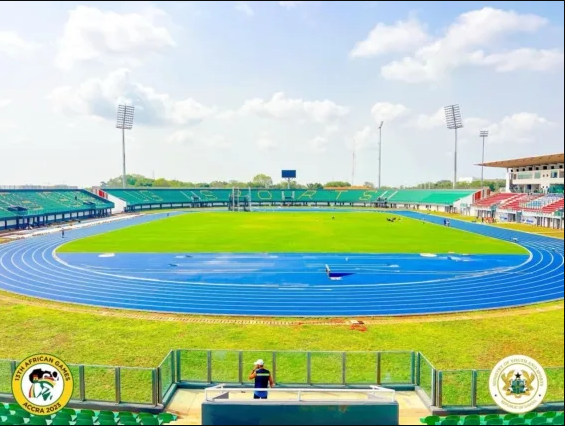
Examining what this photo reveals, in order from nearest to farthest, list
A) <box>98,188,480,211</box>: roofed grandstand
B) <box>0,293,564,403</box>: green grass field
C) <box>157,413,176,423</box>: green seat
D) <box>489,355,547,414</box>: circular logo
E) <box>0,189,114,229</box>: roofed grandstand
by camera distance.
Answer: <box>489,355,547,414</box>: circular logo < <box>157,413,176,423</box>: green seat < <box>0,293,564,403</box>: green grass field < <box>0,189,114,229</box>: roofed grandstand < <box>98,188,480,211</box>: roofed grandstand

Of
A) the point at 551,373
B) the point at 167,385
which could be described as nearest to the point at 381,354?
the point at 551,373

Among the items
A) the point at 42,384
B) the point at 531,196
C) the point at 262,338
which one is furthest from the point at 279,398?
the point at 531,196

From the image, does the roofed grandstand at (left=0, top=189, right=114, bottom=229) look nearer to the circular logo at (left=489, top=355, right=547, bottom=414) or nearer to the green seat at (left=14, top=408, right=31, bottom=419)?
the green seat at (left=14, top=408, right=31, bottom=419)

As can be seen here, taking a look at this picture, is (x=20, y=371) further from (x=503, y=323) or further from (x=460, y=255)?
(x=460, y=255)

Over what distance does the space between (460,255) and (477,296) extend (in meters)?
14.7

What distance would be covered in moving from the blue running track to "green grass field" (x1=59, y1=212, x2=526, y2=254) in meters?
3.37

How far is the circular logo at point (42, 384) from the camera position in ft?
31.9

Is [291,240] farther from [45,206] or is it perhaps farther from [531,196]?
[531,196]

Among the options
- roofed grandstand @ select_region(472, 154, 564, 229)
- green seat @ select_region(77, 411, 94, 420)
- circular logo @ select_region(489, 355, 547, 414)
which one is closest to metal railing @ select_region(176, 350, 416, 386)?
circular logo @ select_region(489, 355, 547, 414)

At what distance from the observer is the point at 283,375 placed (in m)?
11.3

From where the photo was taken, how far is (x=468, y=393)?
427 inches

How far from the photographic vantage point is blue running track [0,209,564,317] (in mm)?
21594

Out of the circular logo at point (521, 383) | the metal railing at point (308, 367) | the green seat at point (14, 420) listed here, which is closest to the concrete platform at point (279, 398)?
the metal railing at point (308, 367)

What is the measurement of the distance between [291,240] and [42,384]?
37.3 m
